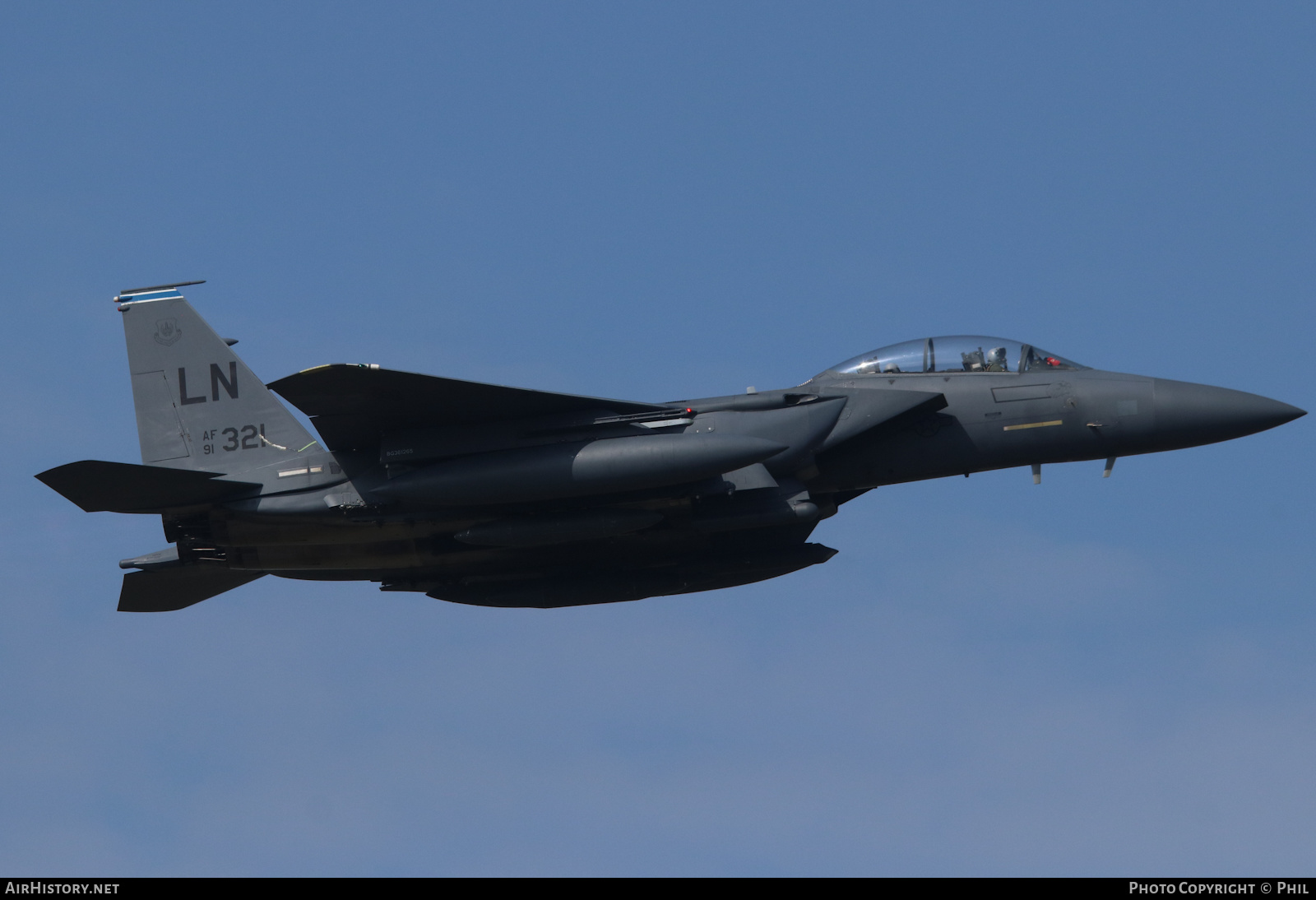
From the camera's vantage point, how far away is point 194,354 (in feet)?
67.3

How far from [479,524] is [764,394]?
12.5ft

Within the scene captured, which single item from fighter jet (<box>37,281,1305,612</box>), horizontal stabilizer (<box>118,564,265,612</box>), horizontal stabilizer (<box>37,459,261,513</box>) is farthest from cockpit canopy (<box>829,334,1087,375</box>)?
horizontal stabilizer (<box>118,564,265,612</box>)

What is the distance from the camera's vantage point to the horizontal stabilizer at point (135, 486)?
17.9m

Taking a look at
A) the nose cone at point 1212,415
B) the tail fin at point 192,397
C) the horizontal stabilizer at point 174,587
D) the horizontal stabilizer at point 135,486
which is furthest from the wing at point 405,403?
the nose cone at point 1212,415

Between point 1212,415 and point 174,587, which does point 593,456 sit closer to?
point 174,587

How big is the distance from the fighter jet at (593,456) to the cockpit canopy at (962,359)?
0.08ft

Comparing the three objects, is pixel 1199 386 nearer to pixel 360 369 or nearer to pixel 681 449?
pixel 681 449

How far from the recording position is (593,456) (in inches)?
697

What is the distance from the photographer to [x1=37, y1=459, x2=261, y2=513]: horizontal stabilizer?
1791cm

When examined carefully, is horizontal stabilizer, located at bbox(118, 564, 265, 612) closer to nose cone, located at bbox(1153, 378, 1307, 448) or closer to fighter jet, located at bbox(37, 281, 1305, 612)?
fighter jet, located at bbox(37, 281, 1305, 612)

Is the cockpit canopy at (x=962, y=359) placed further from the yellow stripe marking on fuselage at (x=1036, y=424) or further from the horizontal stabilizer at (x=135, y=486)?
the horizontal stabilizer at (x=135, y=486)

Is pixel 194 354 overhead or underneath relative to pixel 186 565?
overhead

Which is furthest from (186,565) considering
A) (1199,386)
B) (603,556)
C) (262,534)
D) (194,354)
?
(1199,386)

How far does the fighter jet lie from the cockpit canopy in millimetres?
23
